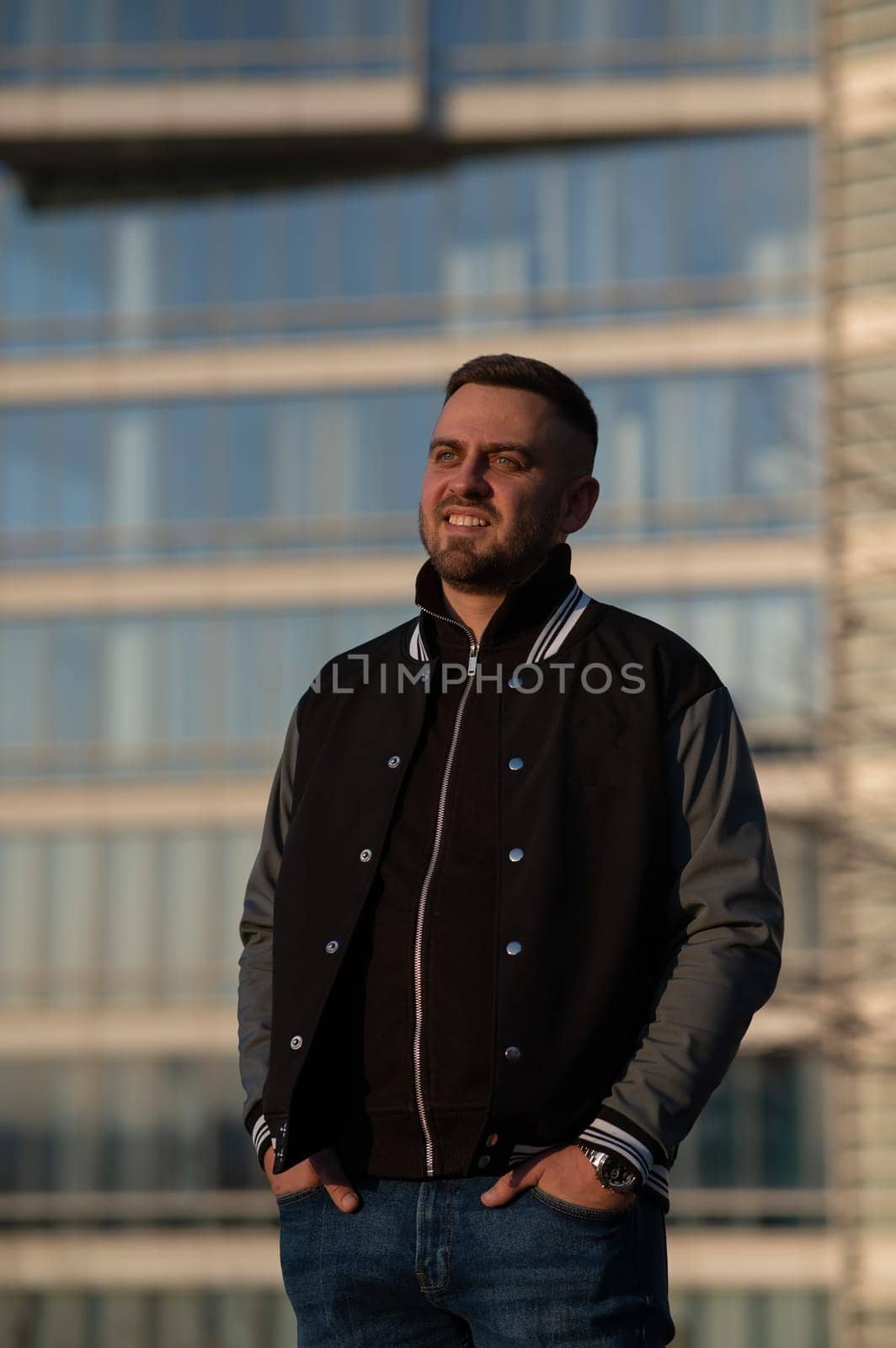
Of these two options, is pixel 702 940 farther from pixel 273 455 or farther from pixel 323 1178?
pixel 273 455

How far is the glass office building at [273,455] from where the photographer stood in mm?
30609

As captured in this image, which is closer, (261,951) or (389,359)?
(261,951)

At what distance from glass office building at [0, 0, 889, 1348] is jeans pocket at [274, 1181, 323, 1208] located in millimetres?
26078

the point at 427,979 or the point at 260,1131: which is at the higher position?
the point at 427,979

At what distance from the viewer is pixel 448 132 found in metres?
31.0

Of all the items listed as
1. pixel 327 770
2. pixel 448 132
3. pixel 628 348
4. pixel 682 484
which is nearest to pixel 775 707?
pixel 682 484

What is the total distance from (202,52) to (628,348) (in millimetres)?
7300

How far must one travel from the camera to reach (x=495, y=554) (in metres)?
3.93

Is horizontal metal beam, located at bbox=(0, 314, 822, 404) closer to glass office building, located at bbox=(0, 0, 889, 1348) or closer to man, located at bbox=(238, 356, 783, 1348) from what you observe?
glass office building, located at bbox=(0, 0, 889, 1348)

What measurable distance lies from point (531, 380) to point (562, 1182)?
1421 mm

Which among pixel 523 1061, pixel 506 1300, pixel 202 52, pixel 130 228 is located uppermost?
pixel 202 52

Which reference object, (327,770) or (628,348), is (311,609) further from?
(327,770)

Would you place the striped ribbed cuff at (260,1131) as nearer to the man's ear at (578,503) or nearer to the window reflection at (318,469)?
the man's ear at (578,503)

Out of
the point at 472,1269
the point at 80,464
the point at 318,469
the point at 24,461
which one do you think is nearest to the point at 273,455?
the point at 318,469
